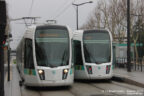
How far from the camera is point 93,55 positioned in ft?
51.8

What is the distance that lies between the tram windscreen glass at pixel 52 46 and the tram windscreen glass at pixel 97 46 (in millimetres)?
2727

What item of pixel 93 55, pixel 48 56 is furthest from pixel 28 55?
pixel 93 55

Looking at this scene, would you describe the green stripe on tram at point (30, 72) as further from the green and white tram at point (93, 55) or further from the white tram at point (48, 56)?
the green and white tram at point (93, 55)

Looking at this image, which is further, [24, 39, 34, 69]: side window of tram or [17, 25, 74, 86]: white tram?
[24, 39, 34, 69]: side window of tram

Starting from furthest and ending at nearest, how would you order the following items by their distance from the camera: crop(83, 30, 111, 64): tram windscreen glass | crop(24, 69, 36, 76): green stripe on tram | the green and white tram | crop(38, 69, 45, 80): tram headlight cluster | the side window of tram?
crop(83, 30, 111, 64): tram windscreen glass < the green and white tram < the side window of tram < crop(24, 69, 36, 76): green stripe on tram < crop(38, 69, 45, 80): tram headlight cluster

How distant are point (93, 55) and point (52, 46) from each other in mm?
3419

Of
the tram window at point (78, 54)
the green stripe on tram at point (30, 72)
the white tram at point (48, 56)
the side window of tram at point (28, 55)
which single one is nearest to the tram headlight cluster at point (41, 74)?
the white tram at point (48, 56)

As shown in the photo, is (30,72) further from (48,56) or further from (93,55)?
(93,55)

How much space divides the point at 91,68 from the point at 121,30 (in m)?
28.7

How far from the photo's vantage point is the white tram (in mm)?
12727

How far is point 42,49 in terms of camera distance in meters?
13.0

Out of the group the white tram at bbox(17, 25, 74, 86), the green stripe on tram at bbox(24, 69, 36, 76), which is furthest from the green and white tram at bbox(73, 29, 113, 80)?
the green stripe on tram at bbox(24, 69, 36, 76)

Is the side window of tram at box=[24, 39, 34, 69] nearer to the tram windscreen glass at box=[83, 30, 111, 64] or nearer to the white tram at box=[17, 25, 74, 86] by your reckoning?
the white tram at box=[17, 25, 74, 86]

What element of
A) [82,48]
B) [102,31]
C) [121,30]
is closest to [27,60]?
[82,48]
